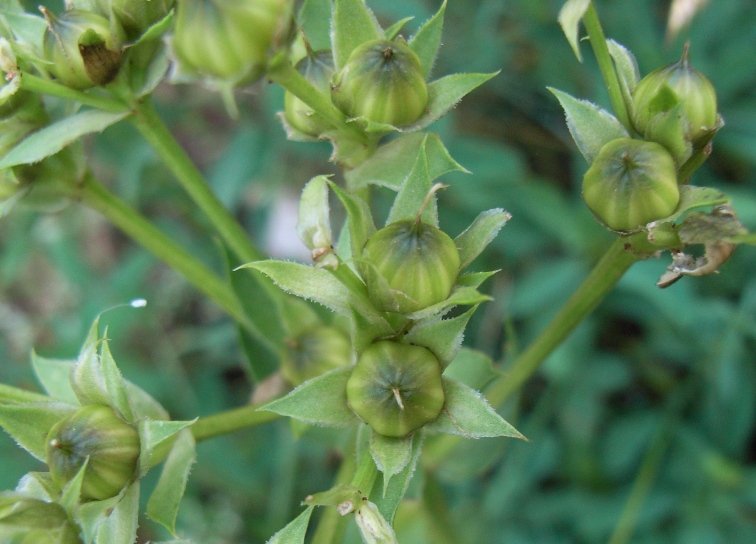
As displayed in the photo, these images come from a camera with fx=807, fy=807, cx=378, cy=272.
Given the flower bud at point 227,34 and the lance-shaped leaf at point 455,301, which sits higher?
the flower bud at point 227,34

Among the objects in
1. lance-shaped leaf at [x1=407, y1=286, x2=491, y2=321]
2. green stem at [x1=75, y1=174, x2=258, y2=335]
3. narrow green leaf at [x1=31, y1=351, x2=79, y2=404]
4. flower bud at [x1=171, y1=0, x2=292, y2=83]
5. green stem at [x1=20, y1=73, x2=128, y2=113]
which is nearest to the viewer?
flower bud at [x1=171, y1=0, x2=292, y2=83]

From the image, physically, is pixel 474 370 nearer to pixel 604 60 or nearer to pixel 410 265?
pixel 410 265

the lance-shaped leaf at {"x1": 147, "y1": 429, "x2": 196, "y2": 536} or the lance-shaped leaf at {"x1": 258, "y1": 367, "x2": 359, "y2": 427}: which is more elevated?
the lance-shaped leaf at {"x1": 258, "y1": 367, "x2": 359, "y2": 427}

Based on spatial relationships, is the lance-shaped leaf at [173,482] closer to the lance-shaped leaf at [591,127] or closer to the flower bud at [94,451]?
the flower bud at [94,451]

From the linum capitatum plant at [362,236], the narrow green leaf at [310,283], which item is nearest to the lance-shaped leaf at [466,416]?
the linum capitatum plant at [362,236]

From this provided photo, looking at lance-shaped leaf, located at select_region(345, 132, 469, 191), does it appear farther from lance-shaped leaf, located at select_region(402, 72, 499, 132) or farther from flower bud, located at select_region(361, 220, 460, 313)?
flower bud, located at select_region(361, 220, 460, 313)

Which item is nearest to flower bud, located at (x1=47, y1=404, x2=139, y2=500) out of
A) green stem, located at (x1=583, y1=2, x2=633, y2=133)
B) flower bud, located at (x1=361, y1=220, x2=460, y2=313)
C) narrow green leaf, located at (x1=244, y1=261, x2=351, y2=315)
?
narrow green leaf, located at (x1=244, y1=261, x2=351, y2=315)
